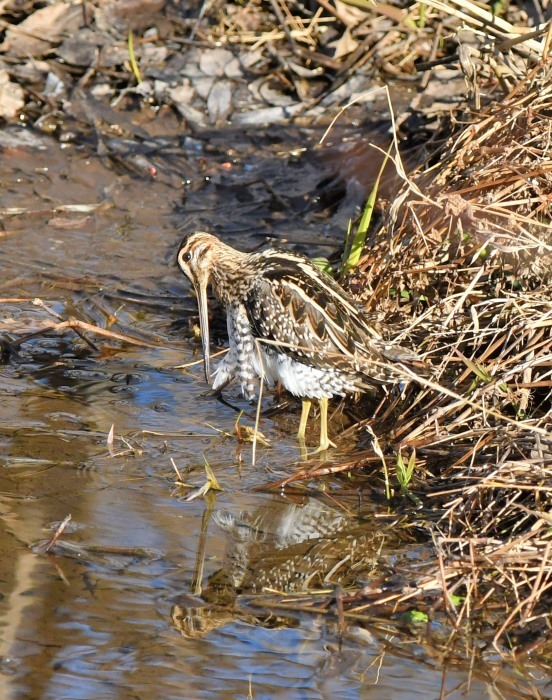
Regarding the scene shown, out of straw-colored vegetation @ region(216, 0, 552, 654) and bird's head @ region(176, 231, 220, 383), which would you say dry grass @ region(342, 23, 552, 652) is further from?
bird's head @ region(176, 231, 220, 383)

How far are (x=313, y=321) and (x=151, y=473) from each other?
1100 mm

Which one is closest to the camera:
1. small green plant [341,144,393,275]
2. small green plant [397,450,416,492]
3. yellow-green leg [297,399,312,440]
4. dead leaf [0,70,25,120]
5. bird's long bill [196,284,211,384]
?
small green plant [397,450,416,492]

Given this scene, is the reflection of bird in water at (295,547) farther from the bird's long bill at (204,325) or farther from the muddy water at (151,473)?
the bird's long bill at (204,325)

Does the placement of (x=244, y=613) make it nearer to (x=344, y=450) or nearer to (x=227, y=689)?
(x=227, y=689)

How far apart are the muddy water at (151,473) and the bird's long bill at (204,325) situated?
0.56 feet

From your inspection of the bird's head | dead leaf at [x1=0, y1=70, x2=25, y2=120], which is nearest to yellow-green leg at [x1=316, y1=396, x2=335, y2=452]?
the bird's head

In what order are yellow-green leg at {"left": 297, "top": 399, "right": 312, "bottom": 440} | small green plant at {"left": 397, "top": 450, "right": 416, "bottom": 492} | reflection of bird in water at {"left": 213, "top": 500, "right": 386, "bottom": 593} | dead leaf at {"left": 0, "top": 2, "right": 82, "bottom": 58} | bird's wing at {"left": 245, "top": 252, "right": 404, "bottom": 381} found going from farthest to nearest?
dead leaf at {"left": 0, "top": 2, "right": 82, "bottom": 58}
yellow-green leg at {"left": 297, "top": 399, "right": 312, "bottom": 440}
bird's wing at {"left": 245, "top": 252, "right": 404, "bottom": 381}
small green plant at {"left": 397, "top": 450, "right": 416, "bottom": 492}
reflection of bird in water at {"left": 213, "top": 500, "right": 386, "bottom": 593}

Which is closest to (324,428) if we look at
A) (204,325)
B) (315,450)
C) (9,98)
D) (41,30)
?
(315,450)

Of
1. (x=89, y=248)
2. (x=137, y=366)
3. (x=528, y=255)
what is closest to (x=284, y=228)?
(x=89, y=248)

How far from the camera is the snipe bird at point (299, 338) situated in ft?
17.0

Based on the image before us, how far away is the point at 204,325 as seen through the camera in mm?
5789

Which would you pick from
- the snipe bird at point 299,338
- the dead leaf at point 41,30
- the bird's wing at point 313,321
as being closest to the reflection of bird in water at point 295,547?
the snipe bird at point 299,338

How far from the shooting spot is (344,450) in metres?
5.21

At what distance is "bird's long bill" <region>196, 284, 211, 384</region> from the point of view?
18.5ft
